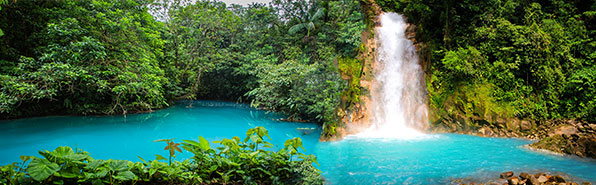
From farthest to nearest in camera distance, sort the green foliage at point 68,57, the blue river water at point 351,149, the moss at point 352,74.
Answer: the green foliage at point 68,57, the moss at point 352,74, the blue river water at point 351,149

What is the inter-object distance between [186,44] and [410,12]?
15.1 metres

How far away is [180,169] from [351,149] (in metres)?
4.94

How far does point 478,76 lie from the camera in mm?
8711

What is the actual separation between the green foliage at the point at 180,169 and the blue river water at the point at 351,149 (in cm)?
204

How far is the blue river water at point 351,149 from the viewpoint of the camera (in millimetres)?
4781

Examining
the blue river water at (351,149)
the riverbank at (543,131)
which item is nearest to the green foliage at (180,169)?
the blue river water at (351,149)

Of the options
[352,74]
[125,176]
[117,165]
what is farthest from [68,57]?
[125,176]

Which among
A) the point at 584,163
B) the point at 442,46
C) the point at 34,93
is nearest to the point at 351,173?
the point at 584,163

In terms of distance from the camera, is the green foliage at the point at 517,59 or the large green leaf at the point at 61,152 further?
the green foliage at the point at 517,59

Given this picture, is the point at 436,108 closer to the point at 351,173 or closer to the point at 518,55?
the point at 518,55

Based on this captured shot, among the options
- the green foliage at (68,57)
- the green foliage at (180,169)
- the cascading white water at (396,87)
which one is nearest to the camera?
the green foliage at (180,169)

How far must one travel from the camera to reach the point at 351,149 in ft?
21.7

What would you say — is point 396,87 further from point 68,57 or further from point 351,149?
point 68,57

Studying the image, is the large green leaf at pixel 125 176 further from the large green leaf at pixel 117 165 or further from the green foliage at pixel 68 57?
the green foliage at pixel 68 57
